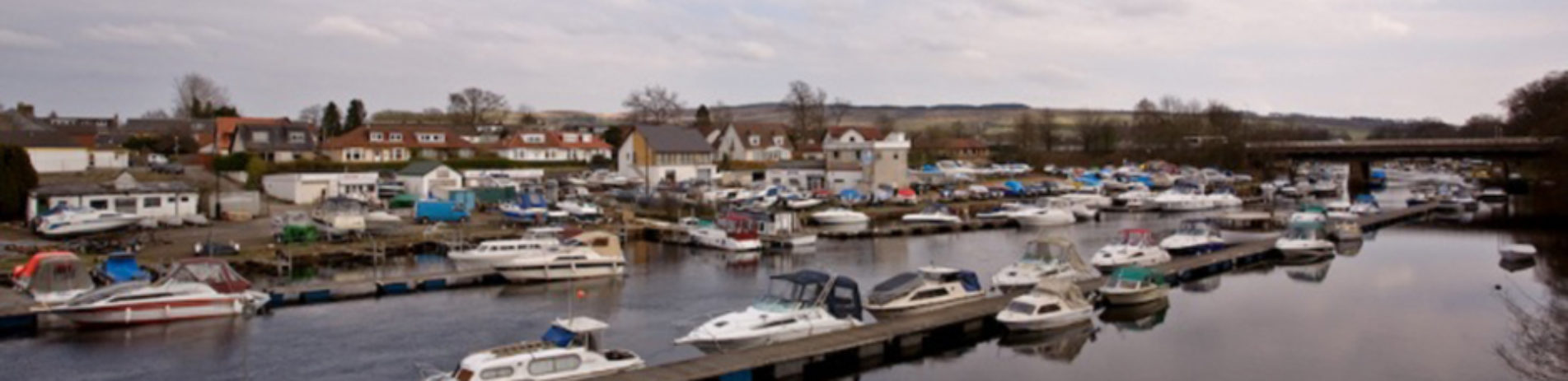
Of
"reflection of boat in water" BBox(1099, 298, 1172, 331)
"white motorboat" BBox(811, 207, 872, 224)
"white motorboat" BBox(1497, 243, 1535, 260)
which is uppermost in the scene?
"white motorboat" BBox(811, 207, 872, 224)

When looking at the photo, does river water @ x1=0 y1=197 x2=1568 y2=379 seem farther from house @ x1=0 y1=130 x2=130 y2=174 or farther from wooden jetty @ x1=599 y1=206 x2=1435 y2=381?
house @ x1=0 y1=130 x2=130 y2=174

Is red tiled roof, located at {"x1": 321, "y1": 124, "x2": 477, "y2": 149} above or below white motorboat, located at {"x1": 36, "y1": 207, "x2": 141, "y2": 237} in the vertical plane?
above

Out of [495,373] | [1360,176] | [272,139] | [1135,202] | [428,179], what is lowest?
[495,373]

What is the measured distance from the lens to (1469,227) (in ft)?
189

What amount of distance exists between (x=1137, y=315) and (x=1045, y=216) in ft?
87.4

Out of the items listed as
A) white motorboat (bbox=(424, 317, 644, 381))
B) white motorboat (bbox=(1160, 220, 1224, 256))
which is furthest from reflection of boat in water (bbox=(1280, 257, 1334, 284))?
white motorboat (bbox=(424, 317, 644, 381))

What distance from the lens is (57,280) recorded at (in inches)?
1091

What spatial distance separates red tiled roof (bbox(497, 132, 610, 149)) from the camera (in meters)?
77.9

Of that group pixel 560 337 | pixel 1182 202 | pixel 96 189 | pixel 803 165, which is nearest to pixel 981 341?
pixel 560 337

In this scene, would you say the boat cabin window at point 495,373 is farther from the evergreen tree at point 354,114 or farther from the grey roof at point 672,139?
the evergreen tree at point 354,114

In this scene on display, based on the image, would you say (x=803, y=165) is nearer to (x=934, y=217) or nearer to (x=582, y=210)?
(x=934, y=217)

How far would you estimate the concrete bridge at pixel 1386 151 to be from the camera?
79.9 metres

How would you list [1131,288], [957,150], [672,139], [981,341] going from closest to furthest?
[981,341]
[1131,288]
[672,139]
[957,150]

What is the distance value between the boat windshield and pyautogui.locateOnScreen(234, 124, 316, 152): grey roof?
50.7 meters
